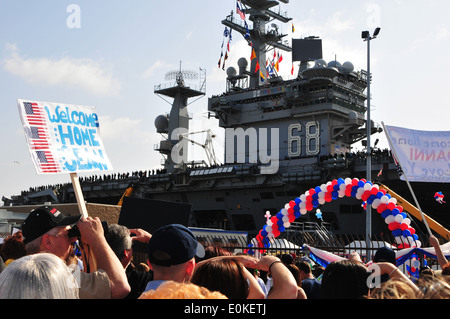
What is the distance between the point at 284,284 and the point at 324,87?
3490 centimetres

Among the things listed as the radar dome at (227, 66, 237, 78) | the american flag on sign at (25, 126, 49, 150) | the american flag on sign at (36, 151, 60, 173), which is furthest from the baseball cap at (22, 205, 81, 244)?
the radar dome at (227, 66, 237, 78)

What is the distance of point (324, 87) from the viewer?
36656 mm

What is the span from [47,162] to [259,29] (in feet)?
135

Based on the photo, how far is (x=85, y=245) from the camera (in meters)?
3.32

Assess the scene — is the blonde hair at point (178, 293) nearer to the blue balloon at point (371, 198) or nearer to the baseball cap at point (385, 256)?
the baseball cap at point (385, 256)

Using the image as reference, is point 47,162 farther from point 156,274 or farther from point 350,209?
point 350,209

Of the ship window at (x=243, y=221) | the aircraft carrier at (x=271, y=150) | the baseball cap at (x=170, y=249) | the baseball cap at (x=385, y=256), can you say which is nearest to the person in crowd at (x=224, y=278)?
A: the baseball cap at (x=170, y=249)

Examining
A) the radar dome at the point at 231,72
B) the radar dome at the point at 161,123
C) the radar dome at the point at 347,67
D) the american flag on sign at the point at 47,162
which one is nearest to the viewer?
the american flag on sign at the point at 47,162

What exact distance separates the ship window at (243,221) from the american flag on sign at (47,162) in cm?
3330

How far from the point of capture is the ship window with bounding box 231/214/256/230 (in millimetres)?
37500

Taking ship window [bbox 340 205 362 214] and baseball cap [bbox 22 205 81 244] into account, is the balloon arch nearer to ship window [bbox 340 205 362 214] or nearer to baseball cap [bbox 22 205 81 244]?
baseball cap [bbox 22 205 81 244]

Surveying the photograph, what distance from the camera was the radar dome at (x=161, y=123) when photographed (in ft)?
164

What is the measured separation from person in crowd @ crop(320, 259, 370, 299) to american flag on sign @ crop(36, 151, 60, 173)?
285cm
